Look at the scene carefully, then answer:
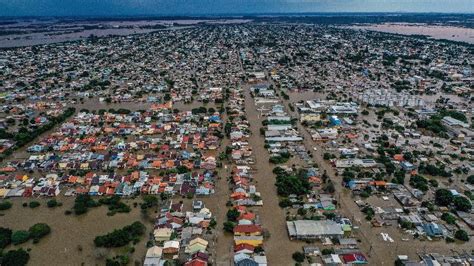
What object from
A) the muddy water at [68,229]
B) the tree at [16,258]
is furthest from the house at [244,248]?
the tree at [16,258]

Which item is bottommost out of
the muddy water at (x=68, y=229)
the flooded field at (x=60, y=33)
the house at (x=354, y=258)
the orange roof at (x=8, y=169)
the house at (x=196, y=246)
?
the flooded field at (x=60, y=33)

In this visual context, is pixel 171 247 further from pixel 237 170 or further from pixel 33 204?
pixel 33 204

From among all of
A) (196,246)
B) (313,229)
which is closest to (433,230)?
(313,229)

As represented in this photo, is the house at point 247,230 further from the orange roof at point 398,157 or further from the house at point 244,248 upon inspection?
the orange roof at point 398,157

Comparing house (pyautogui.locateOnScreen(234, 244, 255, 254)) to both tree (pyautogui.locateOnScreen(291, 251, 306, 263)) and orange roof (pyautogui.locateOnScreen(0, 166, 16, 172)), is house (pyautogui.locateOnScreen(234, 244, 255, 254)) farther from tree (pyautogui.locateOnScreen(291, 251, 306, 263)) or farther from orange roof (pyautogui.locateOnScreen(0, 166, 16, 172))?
orange roof (pyautogui.locateOnScreen(0, 166, 16, 172))

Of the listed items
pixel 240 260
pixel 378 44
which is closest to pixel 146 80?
pixel 240 260

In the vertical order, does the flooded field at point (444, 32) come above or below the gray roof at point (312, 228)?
below

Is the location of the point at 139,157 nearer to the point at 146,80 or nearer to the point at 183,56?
the point at 146,80

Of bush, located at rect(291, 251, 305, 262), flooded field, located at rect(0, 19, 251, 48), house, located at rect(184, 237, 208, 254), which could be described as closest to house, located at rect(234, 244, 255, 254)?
house, located at rect(184, 237, 208, 254)
